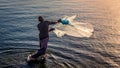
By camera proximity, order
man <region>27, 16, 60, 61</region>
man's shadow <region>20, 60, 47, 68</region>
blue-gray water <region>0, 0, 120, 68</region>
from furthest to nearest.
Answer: blue-gray water <region>0, 0, 120, 68</region> → man <region>27, 16, 60, 61</region> → man's shadow <region>20, 60, 47, 68</region>

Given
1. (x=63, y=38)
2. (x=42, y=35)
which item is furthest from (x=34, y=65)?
(x=63, y=38)

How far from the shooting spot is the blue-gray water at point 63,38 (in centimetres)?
1686

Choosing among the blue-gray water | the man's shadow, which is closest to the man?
the man's shadow

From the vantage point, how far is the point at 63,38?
70.3 ft

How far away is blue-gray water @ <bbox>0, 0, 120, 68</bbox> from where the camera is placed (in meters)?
16.9

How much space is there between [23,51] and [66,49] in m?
3.03

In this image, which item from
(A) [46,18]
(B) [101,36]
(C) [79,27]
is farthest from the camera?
(A) [46,18]

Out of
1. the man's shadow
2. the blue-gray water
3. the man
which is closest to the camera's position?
the man's shadow

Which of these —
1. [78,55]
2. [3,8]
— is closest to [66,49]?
[78,55]

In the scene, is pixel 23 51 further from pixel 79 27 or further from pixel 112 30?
pixel 112 30

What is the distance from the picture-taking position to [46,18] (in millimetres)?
27609

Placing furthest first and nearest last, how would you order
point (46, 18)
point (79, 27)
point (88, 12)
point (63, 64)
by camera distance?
point (88, 12), point (46, 18), point (79, 27), point (63, 64)

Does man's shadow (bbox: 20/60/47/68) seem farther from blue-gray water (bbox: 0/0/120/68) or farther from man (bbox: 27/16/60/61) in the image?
man (bbox: 27/16/60/61)

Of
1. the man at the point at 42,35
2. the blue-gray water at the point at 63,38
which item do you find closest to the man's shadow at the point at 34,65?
the blue-gray water at the point at 63,38
